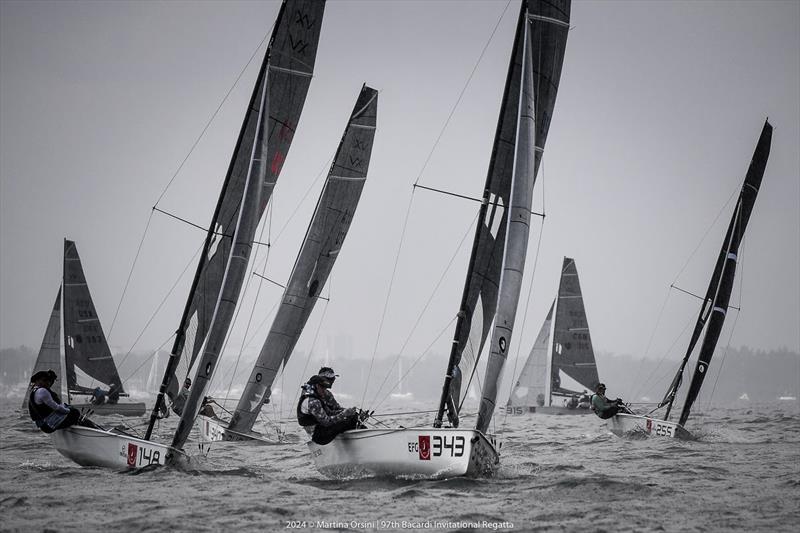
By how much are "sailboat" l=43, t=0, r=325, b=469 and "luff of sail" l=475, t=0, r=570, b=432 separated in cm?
526

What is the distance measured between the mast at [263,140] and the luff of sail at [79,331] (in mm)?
14742

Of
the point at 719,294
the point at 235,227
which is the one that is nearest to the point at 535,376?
the point at 719,294

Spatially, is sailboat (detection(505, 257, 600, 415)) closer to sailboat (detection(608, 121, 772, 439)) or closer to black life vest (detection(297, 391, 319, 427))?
sailboat (detection(608, 121, 772, 439))

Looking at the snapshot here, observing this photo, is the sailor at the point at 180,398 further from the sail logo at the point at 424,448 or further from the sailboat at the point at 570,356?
the sailboat at the point at 570,356

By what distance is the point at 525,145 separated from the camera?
49.9 feet

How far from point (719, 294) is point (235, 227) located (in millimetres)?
16382

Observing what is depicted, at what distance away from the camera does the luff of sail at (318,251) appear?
71.0ft

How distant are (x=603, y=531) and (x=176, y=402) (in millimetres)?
16671

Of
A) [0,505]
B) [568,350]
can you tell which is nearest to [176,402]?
[0,505]

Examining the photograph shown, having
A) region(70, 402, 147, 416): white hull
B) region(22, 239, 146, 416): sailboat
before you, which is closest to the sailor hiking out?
region(22, 239, 146, 416): sailboat

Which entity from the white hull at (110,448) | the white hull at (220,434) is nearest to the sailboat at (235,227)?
the white hull at (110,448)

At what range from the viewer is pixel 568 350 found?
138 ft

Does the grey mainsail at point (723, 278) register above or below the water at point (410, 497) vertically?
above

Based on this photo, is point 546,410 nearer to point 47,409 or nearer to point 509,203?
point 509,203
